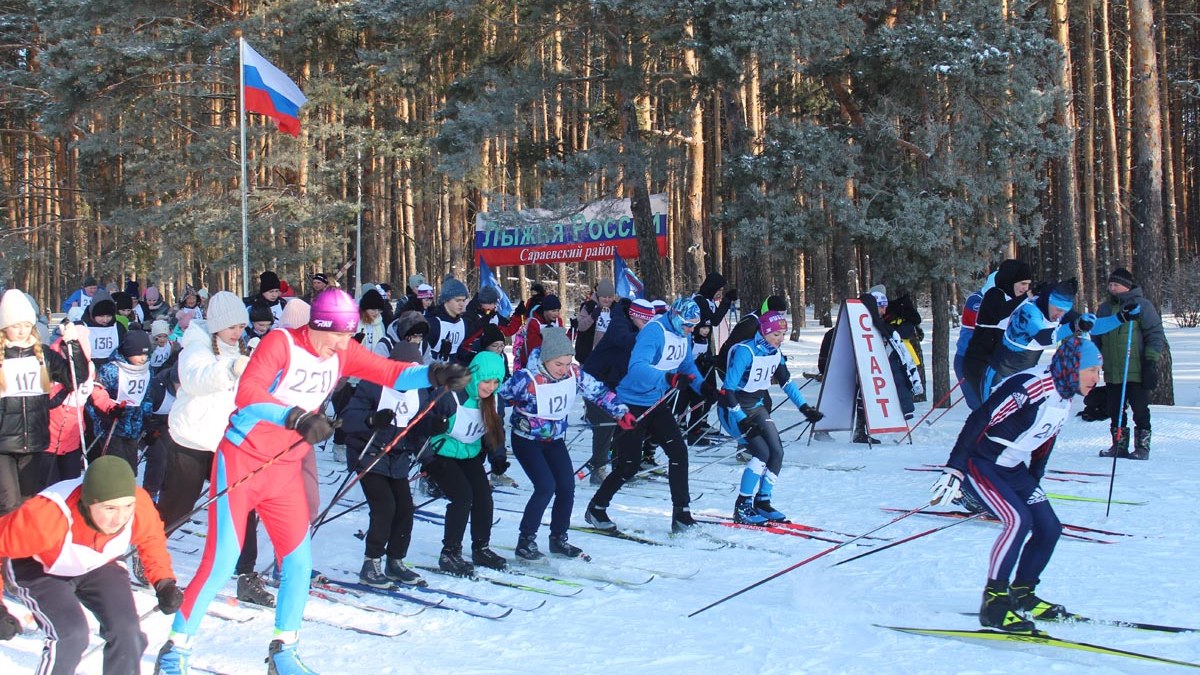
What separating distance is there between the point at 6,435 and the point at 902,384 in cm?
873

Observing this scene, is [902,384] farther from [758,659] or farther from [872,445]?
[758,659]

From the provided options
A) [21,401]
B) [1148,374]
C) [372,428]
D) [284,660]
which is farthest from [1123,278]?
[21,401]

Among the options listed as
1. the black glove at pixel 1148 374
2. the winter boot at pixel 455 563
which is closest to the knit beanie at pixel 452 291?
the winter boot at pixel 455 563

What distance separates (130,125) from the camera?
23.7m

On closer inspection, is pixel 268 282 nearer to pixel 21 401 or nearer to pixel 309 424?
pixel 21 401

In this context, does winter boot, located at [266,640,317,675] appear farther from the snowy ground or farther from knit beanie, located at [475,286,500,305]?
knit beanie, located at [475,286,500,305]

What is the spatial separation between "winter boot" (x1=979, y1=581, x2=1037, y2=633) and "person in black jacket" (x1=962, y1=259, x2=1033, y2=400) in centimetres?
420

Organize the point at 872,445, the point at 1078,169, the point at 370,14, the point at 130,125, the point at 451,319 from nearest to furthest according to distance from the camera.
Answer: the point at 451,319 < the point at 872,445 < the point at 370,14 < the point at 130,125 < the point at 1078,169

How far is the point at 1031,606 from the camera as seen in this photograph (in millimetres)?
5078

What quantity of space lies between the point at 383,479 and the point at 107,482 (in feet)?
7.67

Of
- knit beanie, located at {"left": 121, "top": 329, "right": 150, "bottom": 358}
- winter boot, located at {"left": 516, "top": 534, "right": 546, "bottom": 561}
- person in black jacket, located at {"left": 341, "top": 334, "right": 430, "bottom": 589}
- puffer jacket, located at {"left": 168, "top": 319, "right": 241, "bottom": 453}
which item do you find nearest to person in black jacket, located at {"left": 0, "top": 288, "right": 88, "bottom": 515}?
puffer jacket, located at {"left": 168, "top": 319, "right": 241, "bottom": 453}

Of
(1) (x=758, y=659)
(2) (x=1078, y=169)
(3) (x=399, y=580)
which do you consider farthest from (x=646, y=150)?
(2) (x=1078, y=169)

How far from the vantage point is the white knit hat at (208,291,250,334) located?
5602 mm

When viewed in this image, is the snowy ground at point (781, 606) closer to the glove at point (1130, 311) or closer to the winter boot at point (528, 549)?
the winter boot at point (528, 549)
